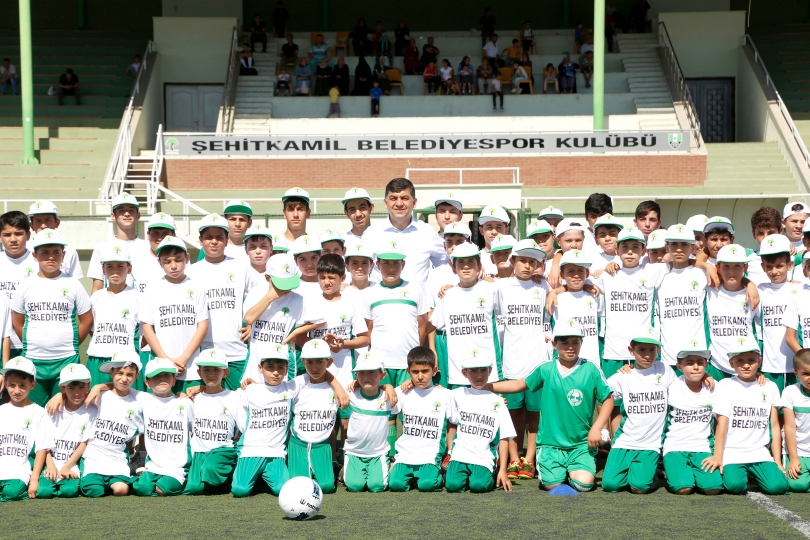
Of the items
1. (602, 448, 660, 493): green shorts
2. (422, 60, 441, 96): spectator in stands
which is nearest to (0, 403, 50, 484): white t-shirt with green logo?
(602, 448, 660, 493): green shorts

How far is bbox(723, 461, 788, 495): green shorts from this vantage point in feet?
24.2

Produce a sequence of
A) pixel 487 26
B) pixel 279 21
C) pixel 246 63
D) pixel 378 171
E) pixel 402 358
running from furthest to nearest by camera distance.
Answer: pixel 279 21 < pixel 487 26 < pixel 246 63 < pixel 378 171 < pixel 402 358

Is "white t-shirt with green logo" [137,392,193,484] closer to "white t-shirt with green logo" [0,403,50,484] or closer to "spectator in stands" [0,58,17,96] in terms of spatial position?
"white t-shirt with green logo" [0,403,50,484]

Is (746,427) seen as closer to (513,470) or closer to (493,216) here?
(513,470)

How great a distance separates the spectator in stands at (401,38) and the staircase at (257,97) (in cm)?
339

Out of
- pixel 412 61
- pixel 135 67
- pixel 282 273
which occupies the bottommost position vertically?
pixel 282 273

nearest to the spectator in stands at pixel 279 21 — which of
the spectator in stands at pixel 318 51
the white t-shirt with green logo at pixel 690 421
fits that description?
the spectator in stands at pixel 318 51

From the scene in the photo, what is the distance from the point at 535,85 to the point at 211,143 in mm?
9600

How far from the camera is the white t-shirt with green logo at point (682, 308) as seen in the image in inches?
328

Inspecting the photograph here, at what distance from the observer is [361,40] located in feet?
95.2

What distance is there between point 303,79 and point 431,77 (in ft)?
11.1

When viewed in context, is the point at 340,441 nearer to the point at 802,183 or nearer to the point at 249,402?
the point at 249,402

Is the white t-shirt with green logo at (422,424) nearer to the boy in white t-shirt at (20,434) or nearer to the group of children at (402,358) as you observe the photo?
the group of children at (402,358)

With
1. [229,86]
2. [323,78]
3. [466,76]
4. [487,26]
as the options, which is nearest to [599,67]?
[466,76]
